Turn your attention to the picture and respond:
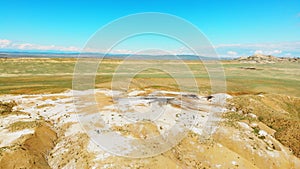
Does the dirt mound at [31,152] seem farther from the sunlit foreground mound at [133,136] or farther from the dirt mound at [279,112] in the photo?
the dirt mound at [279,112]

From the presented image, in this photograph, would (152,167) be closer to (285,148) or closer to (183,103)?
(285,148)

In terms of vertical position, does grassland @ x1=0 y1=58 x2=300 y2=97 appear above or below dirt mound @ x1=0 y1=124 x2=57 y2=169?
below

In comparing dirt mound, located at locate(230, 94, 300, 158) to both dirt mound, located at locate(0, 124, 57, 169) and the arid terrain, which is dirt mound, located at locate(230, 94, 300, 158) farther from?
dirt mound, located at locate(0, 124, 57, 169)

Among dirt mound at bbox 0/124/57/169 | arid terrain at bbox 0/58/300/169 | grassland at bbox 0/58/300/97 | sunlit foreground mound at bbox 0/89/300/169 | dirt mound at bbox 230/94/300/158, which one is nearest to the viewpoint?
dirt mound at bbox 0/124/57/169

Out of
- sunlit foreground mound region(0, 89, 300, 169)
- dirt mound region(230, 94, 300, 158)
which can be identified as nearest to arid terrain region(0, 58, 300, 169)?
sunlit foreground mound region(0, 89, 300, 169)

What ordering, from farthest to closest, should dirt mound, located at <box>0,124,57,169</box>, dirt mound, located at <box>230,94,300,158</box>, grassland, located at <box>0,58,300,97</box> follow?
grassland, located at <box>0,58,300,97</box> < dirt mound, located at <box>230,94,300,158</box> < dirt mound, located at <box>0,124,57,169</box>

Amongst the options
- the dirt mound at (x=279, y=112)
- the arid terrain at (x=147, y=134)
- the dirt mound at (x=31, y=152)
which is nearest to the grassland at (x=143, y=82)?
the dirt mound at (x=279, y=112)

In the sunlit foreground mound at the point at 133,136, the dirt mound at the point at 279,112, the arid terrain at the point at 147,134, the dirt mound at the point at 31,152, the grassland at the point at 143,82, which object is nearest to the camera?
the dirt mound at the point at 31,152

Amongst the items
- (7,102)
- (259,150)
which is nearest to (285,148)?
(259,150)
